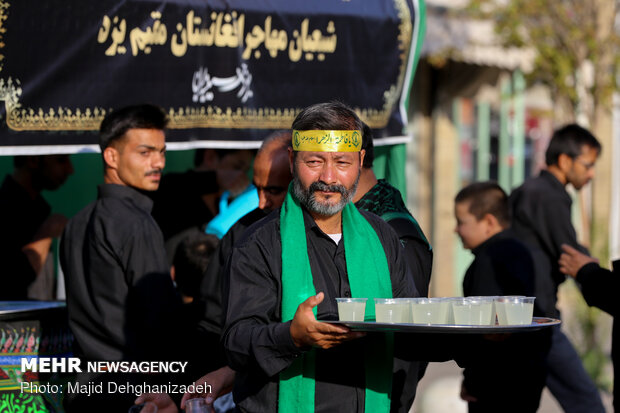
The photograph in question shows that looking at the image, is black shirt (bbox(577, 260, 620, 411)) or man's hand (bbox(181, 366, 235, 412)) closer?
man's hand (bbox(181, 366, 235, 412))

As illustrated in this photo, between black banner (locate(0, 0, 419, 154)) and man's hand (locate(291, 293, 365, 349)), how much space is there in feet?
7.23

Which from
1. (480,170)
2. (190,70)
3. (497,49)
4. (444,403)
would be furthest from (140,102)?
(480,170)

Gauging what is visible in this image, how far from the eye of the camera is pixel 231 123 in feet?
16.8

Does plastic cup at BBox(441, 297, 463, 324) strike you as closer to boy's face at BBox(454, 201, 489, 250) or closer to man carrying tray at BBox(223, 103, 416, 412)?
man carrying tray at BBox(223, 103, 416, 412)

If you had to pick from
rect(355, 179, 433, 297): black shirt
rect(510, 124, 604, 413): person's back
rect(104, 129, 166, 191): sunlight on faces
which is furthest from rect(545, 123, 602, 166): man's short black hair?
rect(104, 129, 166, 191): sunlight on faces

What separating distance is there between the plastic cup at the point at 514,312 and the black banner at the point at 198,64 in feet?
8.10

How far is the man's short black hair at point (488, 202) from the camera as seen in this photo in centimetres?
532

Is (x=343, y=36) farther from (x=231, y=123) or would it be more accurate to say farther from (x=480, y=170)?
(x=480, y=170)

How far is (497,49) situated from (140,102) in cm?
706

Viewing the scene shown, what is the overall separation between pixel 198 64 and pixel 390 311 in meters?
2.49

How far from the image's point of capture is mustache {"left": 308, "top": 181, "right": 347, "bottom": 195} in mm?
3158

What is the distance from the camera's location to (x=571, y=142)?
244 inches

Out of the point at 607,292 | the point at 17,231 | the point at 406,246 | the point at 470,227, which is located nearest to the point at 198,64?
the point at 17,231

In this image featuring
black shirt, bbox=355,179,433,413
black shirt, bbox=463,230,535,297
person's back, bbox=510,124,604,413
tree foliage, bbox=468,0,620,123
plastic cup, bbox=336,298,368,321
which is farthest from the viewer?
tree foliage, bbox=468,0,620,123
